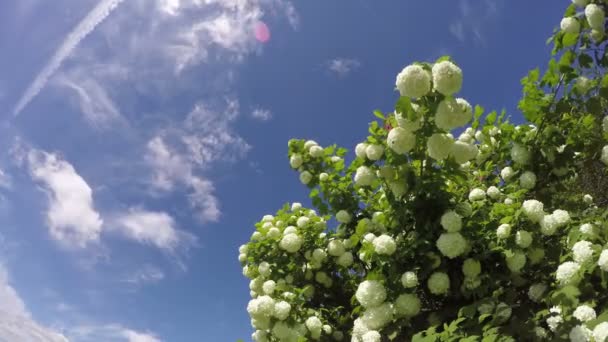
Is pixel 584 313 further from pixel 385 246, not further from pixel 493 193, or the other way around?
pixel 493 193

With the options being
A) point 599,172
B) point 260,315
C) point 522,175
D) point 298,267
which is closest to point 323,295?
point 298,267

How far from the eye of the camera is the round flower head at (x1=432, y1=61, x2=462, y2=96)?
11.0 ft

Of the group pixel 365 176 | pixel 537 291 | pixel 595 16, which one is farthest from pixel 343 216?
pixel 595 16

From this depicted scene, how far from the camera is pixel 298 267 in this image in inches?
257

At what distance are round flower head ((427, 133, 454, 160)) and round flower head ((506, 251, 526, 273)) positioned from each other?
1.15m

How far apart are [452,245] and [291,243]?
273 centimetres

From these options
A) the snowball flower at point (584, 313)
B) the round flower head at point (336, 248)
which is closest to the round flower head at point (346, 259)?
the round flower head at point (336, 248)

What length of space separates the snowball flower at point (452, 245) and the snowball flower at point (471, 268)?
0.54ft

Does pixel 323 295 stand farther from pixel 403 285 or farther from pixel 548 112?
pixel 548 112

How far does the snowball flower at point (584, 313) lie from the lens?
9.83ft

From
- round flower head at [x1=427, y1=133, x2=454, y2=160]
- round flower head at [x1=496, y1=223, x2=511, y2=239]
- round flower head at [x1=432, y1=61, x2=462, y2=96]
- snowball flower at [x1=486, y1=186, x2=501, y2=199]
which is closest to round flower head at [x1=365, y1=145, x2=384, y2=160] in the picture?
round flower head at [x1=427, y1=133, x2=454, y2=160]

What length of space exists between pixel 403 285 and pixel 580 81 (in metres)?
2.80

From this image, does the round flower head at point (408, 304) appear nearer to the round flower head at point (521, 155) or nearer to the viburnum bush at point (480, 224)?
the viburnum bush at point (480, 224)

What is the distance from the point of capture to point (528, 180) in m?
4.90
